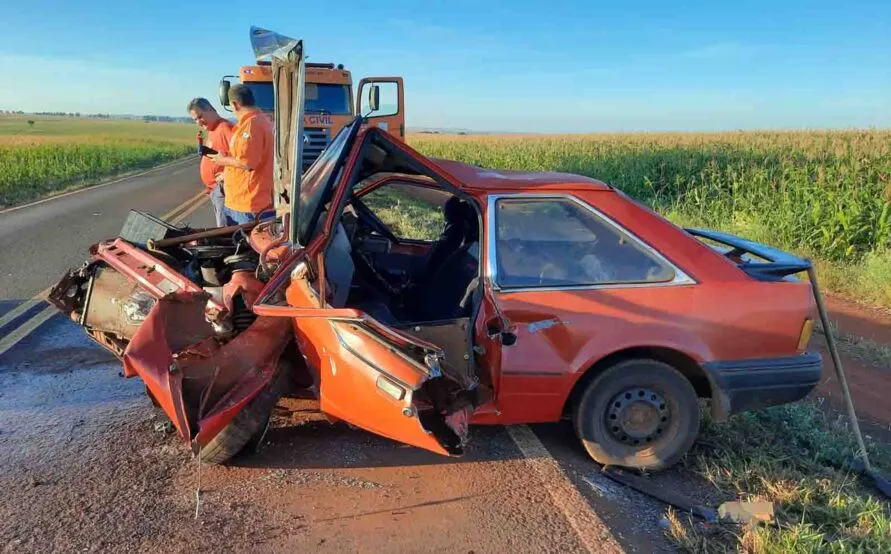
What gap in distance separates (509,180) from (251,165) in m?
2.88

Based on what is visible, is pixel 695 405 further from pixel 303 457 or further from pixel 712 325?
pixel 303 457

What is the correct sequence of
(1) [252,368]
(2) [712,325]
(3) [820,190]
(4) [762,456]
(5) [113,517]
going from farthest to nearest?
(3) [820,190] → (4) [762,456] → (2) [712,325] → (1) [252,368] → (5) [113,517]

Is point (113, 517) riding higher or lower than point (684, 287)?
lower

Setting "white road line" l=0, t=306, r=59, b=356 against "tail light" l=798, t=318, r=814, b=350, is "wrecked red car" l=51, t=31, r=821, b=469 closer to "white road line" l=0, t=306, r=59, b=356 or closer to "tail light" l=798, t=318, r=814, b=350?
"tail light" l=798, t=318, r=814, b=350

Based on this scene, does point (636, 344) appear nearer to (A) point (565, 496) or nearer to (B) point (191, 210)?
(A) point (565, 496)

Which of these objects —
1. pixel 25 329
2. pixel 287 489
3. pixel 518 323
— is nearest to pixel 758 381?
pixel 518 323

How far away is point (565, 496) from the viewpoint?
3.26 meters

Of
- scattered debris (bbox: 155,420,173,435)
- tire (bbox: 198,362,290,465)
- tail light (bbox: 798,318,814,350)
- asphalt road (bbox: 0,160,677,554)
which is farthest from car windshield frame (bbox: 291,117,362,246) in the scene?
tail light (bbox: 798,318,814,350)

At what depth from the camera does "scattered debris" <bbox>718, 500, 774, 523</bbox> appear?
3074 millimetres

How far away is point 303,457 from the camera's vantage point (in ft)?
A: 11.8

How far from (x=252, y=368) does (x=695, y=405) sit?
2.39 metres

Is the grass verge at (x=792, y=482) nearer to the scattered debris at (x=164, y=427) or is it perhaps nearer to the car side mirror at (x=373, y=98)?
the scattered debris at (x=164, y=427)

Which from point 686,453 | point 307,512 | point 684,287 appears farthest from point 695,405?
point 307,512

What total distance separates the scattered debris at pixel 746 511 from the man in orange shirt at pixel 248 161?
396cm
